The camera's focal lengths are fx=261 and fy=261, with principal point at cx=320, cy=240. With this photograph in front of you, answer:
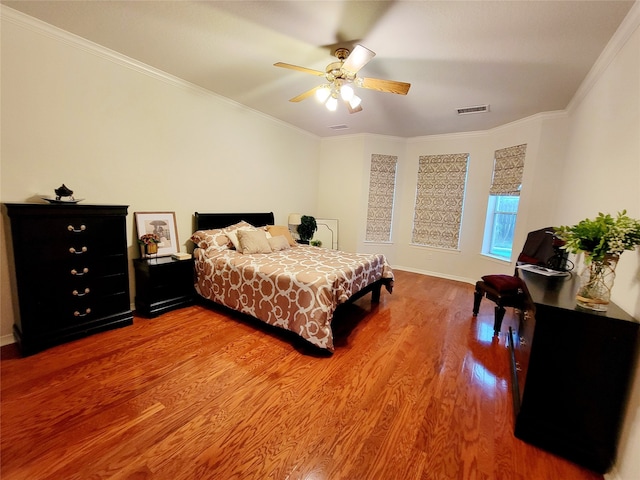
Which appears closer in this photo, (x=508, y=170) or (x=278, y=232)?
(x=278, y=232)

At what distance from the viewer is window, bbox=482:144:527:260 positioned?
4191 millimetres

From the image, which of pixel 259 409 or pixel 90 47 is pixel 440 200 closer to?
pixel 259 409

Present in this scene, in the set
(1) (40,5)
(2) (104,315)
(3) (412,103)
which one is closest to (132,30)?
(1) (40,5)

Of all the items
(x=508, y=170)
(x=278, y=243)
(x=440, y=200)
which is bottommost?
(x=278, y=243)

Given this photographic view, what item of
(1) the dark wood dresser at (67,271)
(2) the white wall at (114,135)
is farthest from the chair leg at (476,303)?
(1) the dark wood dresser at (67,271)

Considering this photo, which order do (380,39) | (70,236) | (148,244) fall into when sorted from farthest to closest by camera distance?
(148,244), (70,236), (380,39)

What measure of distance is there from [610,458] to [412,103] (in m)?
3.75

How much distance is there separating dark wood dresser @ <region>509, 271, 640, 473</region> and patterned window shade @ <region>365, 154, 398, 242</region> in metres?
4.07

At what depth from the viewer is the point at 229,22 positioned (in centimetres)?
215

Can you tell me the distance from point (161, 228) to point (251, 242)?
110cm

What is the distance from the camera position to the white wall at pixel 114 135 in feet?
7.35

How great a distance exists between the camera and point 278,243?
3830 mm

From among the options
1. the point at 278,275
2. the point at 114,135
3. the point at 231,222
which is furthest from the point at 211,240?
the point at 114,135

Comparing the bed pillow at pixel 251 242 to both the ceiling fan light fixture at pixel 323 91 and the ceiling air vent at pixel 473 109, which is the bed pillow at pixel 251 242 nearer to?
the ceiling fan light fixture at pixel 323 91
